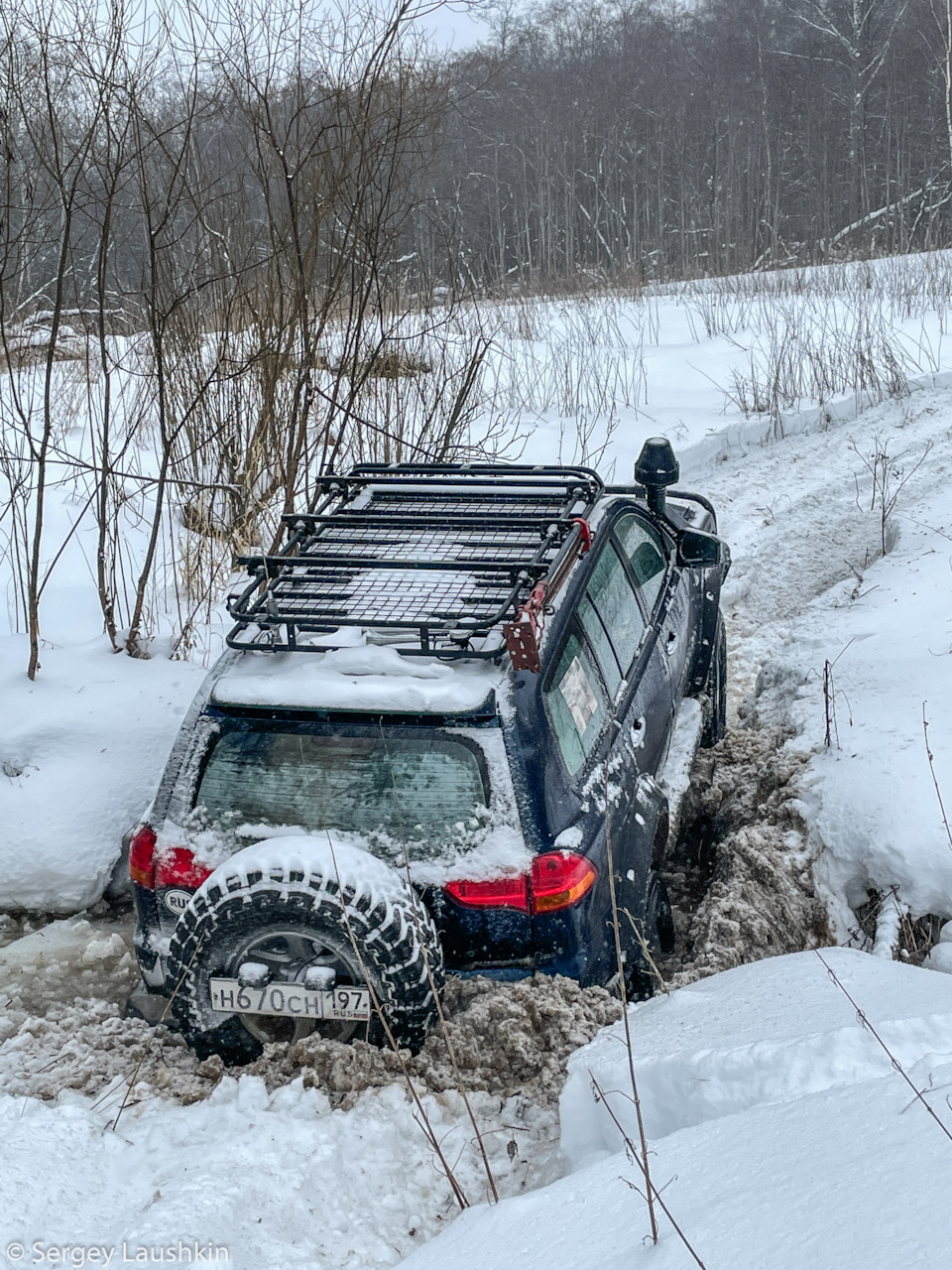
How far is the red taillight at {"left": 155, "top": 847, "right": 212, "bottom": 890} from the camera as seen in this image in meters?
3.47

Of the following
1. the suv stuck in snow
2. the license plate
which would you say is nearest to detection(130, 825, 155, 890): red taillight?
the suv stuck in snow

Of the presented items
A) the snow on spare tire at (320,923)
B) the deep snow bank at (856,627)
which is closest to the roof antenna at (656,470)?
the deep snow bank at (856,627)

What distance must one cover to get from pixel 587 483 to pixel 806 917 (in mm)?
2016

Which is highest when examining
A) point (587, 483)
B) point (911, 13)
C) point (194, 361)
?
point (911, 13)

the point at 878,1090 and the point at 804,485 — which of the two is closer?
the point at 878,1090

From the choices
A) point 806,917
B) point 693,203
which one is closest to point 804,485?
point 806,917

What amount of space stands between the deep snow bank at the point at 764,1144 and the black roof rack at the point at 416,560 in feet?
4.22

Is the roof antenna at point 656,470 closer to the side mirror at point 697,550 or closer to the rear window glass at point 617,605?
the side mirror at point 697,550

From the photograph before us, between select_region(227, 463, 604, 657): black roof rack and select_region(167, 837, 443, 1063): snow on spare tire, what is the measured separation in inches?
27.9

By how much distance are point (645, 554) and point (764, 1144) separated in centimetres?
325

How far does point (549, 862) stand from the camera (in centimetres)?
330

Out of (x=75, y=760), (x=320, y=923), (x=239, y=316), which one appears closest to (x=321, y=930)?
(x=320, y=923)

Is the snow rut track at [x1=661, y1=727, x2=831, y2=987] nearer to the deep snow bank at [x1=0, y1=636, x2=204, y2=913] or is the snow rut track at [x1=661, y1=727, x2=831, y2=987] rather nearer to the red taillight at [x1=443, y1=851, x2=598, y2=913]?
the red taillight at [x1=443, y1=851, x2=598, y2=913]

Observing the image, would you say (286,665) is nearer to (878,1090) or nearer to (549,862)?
(549,862)
